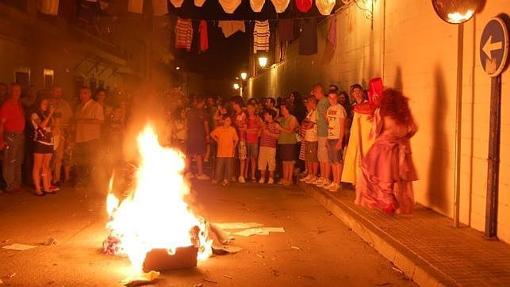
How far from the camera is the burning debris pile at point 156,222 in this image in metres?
6.47

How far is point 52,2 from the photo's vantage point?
47.8 ft

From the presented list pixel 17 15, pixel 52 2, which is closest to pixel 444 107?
pixel 52 2

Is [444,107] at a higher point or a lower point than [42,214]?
higher

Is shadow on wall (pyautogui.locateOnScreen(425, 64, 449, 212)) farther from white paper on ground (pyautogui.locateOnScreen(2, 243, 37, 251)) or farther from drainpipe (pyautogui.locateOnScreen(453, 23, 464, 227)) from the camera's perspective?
white paper on ground (pyautogui.locateOnScreen(2, 243, 37, 251))

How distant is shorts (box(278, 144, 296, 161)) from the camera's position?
1372 cm

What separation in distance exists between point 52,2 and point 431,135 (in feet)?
33.6

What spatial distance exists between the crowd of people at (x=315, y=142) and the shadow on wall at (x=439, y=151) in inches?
19.2

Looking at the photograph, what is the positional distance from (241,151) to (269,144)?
0.79 m

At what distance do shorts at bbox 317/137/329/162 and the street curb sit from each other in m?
1.73

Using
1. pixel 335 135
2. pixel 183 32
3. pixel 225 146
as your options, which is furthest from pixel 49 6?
pixel 335 135

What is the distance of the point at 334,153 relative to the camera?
1190 cm

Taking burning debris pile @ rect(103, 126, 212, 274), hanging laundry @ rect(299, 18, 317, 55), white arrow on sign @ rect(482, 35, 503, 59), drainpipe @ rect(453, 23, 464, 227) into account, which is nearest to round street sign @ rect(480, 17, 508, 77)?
white arrow on sign @ rect(482, 35, 503, 59)

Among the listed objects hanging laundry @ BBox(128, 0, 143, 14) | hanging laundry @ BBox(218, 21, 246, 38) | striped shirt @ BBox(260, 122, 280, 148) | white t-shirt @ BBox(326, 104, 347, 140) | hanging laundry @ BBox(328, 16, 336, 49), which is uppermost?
hanging laundry @ BBox(218, 21, 246, 38)

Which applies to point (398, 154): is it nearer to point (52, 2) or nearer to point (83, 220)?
point (83, 220)
